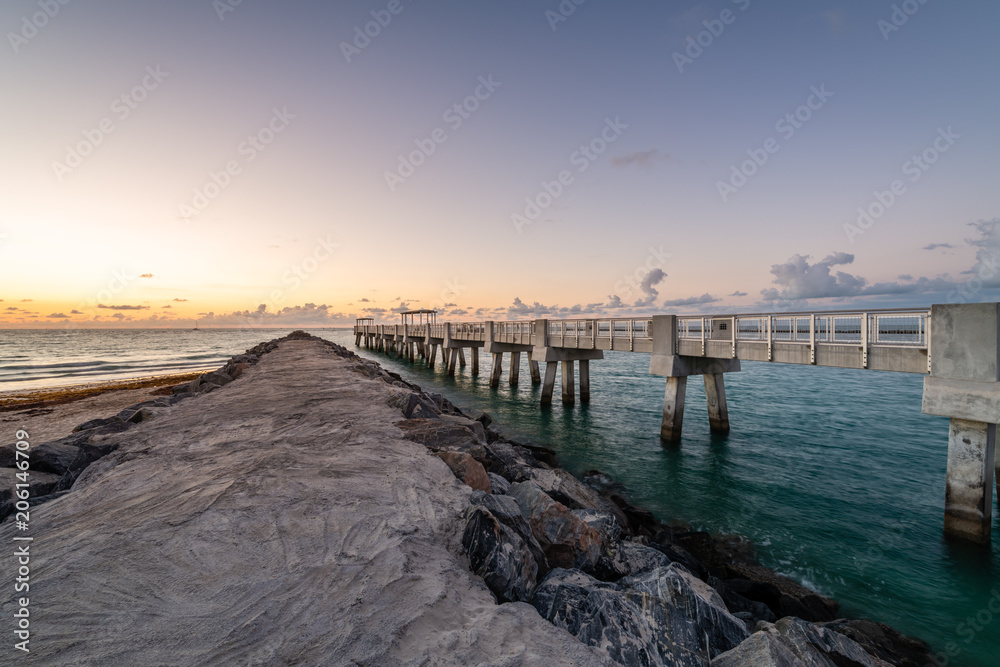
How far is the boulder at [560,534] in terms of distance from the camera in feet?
16.8

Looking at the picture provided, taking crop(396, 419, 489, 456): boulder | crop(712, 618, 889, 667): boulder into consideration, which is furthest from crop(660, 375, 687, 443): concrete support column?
crop(712, 618, 889, 667): boulder

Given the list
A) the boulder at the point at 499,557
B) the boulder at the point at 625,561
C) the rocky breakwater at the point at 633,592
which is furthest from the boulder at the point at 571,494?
the boulder at the point at 499,557

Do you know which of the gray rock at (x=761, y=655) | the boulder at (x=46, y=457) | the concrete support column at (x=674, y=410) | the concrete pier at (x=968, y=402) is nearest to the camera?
the gray rock at (x=761, y=655)

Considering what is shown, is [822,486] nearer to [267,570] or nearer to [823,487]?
[823,487]

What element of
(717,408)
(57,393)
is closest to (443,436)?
(717,408)

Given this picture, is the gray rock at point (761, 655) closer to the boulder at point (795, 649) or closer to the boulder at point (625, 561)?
the boulder at point (795, 649)

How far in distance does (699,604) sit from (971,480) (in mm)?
9127

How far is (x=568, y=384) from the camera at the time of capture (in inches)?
983

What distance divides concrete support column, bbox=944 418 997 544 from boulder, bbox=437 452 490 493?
1022cm

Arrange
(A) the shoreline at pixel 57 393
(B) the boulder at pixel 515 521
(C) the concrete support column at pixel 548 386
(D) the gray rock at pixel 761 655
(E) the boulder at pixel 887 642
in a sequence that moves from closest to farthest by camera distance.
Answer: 1. (D) the gray rock at pixel 761 655
2. (B) the boulder at pixel 515 521
3. (E) the boulder at pixel 887 642
4. (A) the shoreline at pixel 57 393
5. (C) the concrete support column at pixel 548 386

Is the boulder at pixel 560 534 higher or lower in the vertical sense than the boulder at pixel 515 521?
lower

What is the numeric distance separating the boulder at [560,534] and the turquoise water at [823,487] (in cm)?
551

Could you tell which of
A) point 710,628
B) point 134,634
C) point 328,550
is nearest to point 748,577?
point 710,628

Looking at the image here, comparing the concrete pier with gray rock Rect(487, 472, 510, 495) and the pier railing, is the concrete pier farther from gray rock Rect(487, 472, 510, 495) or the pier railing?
gray rock Rect(487, 472, 510, 495)
